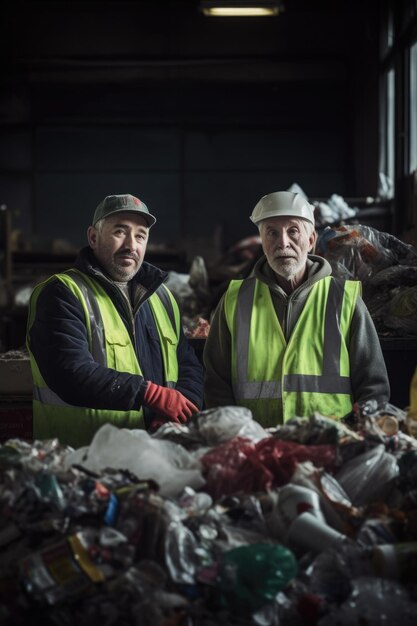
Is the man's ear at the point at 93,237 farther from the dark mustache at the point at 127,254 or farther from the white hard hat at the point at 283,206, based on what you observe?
the white hard hat at the point at 283,206

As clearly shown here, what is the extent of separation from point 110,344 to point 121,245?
1.48ft

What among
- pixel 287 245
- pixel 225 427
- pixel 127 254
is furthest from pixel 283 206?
pixel 225 427

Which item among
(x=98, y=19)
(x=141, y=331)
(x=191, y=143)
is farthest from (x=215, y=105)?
(x=141, y=331)

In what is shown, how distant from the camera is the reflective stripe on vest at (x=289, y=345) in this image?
4055mm

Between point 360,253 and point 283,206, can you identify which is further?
point 360,253

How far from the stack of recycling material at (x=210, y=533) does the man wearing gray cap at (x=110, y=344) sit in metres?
0.82

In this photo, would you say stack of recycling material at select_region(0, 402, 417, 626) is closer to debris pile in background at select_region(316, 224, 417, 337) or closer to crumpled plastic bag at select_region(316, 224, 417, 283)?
debris pile in background at select_region(316, 224, 417, 337)

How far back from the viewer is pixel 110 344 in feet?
13.7

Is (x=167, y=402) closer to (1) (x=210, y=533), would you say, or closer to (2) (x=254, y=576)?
(1) (x=210, y=533)

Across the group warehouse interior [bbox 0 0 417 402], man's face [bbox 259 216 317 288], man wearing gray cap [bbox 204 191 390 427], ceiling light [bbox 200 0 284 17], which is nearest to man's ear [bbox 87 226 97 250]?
man wearing gray cap [bbox 204 191 390 427]

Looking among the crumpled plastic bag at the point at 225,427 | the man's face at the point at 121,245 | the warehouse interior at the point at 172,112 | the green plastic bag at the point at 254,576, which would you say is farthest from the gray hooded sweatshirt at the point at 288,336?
the warehouse interior at the point at 172,112

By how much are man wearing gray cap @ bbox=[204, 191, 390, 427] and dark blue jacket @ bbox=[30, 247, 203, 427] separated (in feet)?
0.82

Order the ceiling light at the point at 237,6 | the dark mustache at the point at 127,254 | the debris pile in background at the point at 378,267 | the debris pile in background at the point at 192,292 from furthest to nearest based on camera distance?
1. the ceiling light at the point at 237,6
2. the debris pile in background at the point at 192,292
3. the debris pile in background at the point at 378,267
4. the dark mustache at the point at 127,254

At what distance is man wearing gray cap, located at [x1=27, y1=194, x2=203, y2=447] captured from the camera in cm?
396
